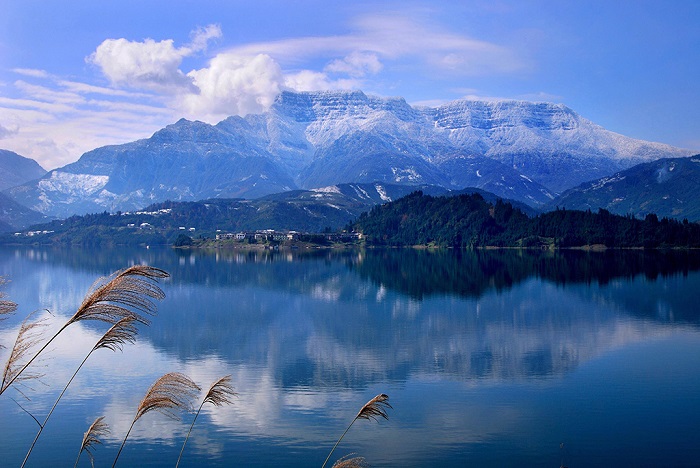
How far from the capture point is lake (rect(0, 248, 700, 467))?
24875 millimetres

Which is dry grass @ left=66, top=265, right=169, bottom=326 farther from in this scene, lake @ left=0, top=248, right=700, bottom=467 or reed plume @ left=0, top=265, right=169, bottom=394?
lake @ left=0, top=248, right=700, bottom=467

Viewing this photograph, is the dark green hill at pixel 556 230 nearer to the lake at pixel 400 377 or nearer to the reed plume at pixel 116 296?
the lake at pixel 400 377

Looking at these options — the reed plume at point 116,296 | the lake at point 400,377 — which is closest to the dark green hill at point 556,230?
the lake at point 400,377

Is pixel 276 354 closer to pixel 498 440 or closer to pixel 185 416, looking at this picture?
pixel 185 416

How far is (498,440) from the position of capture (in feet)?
83.7

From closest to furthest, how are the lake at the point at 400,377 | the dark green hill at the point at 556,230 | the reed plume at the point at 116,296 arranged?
the reed plume at the point at 116,296, the lake at the point at 400,377, the dark green hill at the point at 556,230

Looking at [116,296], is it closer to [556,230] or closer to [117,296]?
[117,296]

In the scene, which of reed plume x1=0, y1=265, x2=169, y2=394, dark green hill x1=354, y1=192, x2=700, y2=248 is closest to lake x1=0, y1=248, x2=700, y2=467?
reed plume x1=0, y1=265, x2=169, y2=394

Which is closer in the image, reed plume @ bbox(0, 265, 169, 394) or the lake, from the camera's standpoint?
reed plume @ bbox(0, 265, 169, 394)

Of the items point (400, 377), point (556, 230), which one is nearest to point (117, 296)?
point (400, 377)

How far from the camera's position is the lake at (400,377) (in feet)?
81.6

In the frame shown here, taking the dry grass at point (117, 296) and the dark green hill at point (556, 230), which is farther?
the dark green hill at point (556, 230)

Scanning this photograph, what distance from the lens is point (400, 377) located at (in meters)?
35.6

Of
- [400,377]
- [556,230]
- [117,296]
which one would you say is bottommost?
[400,377]
